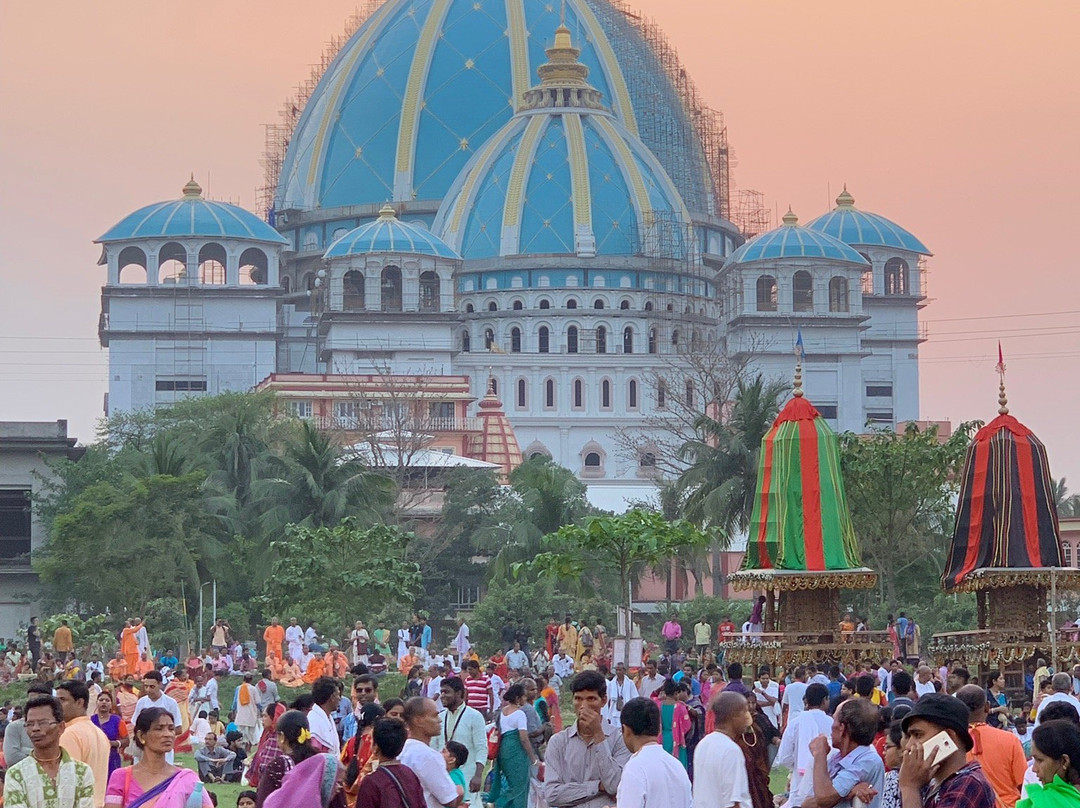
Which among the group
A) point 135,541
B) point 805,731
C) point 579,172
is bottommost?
point 805,731

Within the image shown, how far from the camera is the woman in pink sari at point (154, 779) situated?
27.5 ft

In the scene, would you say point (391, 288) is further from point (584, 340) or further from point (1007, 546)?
point (1007, 546)

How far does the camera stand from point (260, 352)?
72.6 metres

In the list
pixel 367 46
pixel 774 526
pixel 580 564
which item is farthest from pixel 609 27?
pixel 774 526

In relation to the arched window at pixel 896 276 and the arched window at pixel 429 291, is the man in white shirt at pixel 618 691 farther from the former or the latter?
the arched window at pixel 896 276

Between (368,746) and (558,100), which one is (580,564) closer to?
(368,746)

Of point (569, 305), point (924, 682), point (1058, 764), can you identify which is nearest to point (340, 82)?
point (569, 305)

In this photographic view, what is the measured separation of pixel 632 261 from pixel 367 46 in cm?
1447

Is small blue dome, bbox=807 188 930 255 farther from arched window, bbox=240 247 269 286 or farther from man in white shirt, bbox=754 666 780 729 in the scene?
man in white shirt, bbox=754 666 780 729

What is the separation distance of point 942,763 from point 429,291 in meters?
66.2

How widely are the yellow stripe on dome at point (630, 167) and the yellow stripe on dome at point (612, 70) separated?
6.45 meters

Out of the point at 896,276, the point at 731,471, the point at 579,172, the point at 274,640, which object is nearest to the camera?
the point at 274,640

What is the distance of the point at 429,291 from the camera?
72.6 m

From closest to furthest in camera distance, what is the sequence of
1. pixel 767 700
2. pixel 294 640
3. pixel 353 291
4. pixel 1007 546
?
pixel 767 700, pixel 1007 546, pixel 294 640, pixel 353 291
